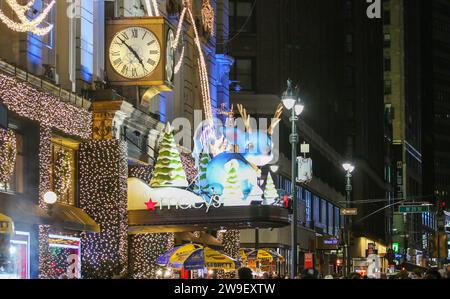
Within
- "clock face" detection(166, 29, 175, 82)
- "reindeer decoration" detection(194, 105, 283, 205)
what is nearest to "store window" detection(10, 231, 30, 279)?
"clock face" detection(166, 29, 175, 82)

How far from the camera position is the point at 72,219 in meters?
30.4

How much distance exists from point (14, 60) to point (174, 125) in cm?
1683

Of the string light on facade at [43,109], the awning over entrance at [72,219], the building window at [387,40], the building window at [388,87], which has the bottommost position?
the awning over entrance at [72,219]

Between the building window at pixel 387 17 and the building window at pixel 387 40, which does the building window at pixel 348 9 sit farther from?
the building window at pixel 387 17

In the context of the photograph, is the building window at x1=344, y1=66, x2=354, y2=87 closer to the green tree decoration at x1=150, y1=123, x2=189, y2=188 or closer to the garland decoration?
the green tree decoration at x1=150, y1=123, x2=189, y2=188

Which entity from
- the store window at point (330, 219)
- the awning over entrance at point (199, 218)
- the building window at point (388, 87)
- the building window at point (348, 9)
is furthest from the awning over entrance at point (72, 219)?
the building window at point (388, 87)

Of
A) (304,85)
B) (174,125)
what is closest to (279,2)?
(304,85)

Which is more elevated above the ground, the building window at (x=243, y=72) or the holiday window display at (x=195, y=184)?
the building window at (x=243, y=72)

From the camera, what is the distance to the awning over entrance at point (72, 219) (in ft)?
95.2

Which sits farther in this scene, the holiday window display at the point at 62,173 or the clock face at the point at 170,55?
the clock face at the point at 170,55

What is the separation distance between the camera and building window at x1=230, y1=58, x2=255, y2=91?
261 ft

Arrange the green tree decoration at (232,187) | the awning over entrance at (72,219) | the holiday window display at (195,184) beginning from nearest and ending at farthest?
1. the awning over entrance at (72,219)
2. the holiday window display at (195,184)
3. the green tree decoration at (232,187)

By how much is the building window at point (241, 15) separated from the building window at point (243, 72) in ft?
7.69

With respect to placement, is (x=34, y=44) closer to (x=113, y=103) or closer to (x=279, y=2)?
(x=113, y=103)
